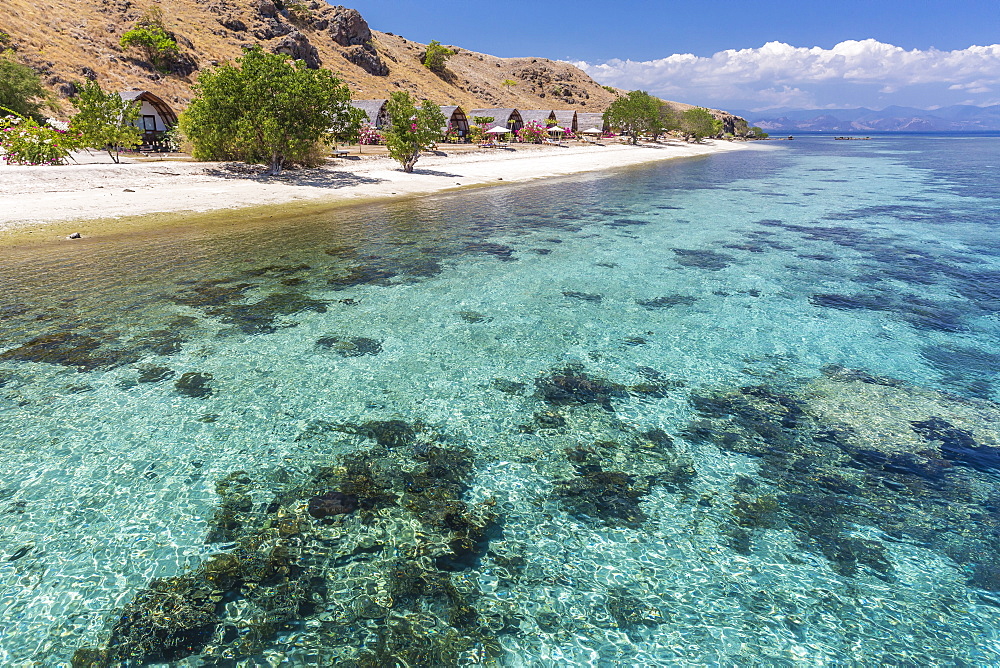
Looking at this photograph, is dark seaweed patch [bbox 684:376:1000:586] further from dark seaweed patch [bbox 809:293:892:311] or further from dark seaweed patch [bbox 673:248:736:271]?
dark seaweed patch [bbox 673:248:736:271]

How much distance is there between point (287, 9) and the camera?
110 meters

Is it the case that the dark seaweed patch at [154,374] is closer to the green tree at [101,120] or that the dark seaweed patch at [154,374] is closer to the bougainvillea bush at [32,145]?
the bougainvillea bush at [32,145]

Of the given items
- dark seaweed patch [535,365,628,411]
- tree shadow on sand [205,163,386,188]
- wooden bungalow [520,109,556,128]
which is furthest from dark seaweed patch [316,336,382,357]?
wooden bungalow [520,109,556,128]

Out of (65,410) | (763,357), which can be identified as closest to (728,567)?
(763,357)

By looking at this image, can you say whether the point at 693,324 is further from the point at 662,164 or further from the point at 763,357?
the point at 662,164

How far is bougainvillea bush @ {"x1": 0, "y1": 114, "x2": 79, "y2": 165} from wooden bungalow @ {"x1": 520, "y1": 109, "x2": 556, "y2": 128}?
72.7 m

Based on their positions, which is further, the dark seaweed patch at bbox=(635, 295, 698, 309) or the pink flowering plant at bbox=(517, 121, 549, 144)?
the pink flowering plant at bbox=(517, 121, 549, 144)

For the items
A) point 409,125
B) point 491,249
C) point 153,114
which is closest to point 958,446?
point 491,249

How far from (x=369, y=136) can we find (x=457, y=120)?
1800 centimetres

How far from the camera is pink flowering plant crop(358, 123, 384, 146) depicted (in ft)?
197

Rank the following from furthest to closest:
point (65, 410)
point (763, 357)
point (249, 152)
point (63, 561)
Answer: point (249, 152) < point (763, 357) < point (65, 410) < point (63, 561)

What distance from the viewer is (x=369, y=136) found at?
60875 mm

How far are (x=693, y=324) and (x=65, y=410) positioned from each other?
48.0 feet

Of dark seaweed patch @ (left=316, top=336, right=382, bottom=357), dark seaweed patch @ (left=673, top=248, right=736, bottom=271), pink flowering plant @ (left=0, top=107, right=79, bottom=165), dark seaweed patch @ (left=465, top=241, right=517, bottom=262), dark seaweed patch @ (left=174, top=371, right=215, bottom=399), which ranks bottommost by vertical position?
dark seaweed patch @ (left=174, top=371, right=215, bottom=399)
